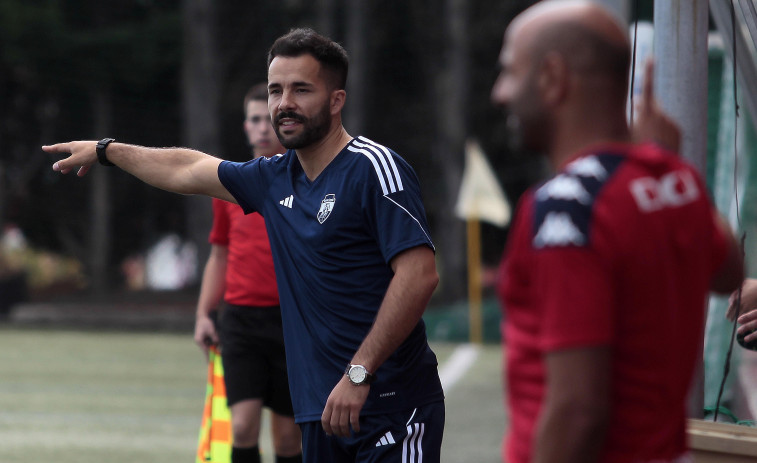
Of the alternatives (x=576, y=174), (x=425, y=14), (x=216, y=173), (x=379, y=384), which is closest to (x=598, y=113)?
(x=576, y=174)

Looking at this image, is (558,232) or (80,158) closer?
(558,232)

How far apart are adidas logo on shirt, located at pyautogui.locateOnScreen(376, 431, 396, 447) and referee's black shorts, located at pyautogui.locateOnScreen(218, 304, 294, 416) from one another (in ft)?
7.81

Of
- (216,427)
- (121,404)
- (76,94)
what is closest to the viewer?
(216,427)

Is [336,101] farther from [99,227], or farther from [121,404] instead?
[99,227]

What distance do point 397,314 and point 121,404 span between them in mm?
9127

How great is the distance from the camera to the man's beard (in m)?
4.32

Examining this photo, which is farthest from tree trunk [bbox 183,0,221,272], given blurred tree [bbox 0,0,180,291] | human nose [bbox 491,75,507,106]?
human nose [bbox 491,75,507,106]

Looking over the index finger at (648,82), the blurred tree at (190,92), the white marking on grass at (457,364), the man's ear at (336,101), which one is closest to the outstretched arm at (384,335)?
the man's ear at (336,101)

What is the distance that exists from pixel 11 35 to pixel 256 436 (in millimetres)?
23946

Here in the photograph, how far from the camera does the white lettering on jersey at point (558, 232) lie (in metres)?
→ 2.22

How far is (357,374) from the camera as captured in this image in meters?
4.02

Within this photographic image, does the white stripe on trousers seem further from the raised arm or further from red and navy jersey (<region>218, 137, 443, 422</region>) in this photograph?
the raised arm

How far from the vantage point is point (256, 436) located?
6.47m

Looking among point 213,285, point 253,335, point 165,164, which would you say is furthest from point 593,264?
point 213,285
